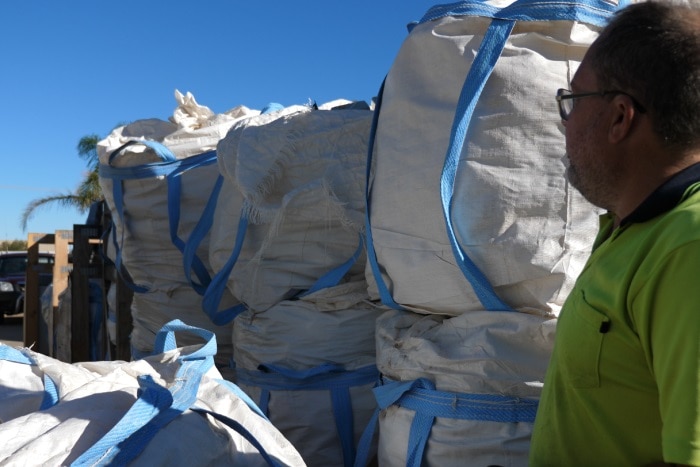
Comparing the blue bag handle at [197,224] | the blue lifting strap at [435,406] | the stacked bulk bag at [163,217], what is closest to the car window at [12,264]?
the stacked bulk bag at [163,217]

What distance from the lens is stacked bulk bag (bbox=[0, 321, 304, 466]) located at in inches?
53.7

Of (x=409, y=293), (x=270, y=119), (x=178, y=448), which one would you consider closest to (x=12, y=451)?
(x=178, y=448)

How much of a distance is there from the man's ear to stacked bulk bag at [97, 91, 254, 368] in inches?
82.6

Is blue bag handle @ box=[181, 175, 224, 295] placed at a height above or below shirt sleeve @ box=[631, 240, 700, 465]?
below

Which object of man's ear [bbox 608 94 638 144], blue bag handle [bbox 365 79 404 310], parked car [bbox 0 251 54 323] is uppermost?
man's ear [bbox 608 94 638 144]

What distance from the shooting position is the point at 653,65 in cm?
105

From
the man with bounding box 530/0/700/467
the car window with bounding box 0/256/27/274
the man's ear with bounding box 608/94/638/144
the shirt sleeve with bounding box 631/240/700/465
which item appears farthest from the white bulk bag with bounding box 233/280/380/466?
the car window with bounding box 0/256/27/274

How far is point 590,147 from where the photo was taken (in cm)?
117

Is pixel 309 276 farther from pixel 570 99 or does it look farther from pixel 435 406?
pixel 570 99

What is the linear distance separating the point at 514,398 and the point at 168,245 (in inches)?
74.7

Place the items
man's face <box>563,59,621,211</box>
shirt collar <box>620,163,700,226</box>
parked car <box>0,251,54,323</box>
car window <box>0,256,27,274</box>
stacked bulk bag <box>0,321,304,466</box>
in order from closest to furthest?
shirt collar <box>620,163,700,226</box> < man's face <box>563,59,621,211</box> < stacked bulk bag <box>0,321,304,466</box> < parked car <box>0,251,54,323</box> < car window <box>0,256,27,274</box>

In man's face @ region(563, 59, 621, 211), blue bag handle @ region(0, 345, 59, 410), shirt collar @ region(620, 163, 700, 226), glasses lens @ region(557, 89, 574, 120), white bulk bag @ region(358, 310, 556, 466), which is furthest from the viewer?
white bulk bag @ region(358, 310, 556, 466)

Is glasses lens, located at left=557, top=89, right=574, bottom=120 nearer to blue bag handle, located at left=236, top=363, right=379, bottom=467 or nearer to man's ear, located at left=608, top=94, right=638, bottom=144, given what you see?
man's ear, located at left=608, top=94, right=638, bottom=144

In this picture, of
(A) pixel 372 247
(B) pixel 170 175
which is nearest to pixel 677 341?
(A) pixel 372 247
